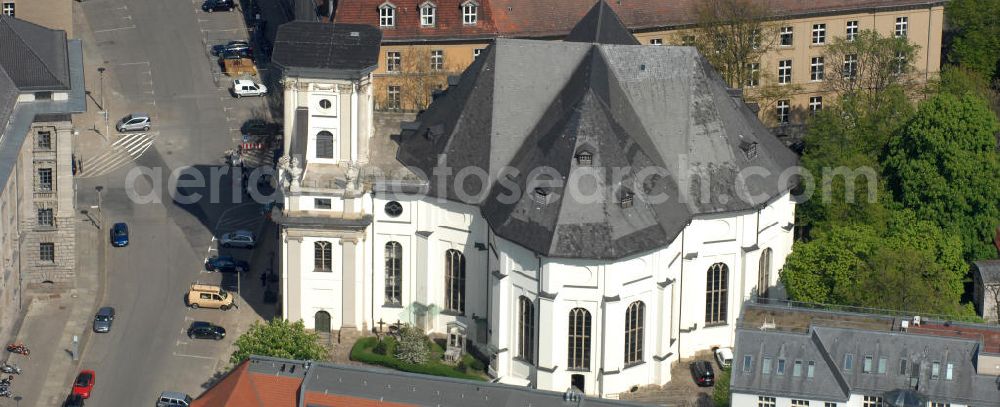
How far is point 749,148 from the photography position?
180000 millimetres

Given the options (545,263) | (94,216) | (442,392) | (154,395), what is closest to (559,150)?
(545,263)

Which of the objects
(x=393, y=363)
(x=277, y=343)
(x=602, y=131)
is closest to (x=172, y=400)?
(x=277, y=343)

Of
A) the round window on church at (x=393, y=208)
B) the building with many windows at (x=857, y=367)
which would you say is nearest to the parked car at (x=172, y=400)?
the round window on church at (x=393, y=208)

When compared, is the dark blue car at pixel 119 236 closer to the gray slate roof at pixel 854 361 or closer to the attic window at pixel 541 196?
the attic window at pixel 541 196

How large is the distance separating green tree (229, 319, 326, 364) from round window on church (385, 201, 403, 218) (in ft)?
39.4

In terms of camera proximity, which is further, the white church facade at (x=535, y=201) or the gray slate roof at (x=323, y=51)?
the gray slate roof at (x=323, y=51)

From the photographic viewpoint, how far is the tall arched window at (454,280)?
594 feet

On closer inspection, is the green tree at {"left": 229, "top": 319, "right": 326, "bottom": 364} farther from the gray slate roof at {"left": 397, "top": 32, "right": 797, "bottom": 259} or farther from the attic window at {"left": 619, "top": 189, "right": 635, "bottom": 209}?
the attic window at {"left": 619, "top": 189, "right": 635, "bottom": 209}

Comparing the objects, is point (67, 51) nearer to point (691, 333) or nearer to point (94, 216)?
point (94, 216)

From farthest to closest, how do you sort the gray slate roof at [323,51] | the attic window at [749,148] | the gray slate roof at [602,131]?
the attic window at [749,148], the gray slate roof at [323,51], the gray slate roof at [602,131]

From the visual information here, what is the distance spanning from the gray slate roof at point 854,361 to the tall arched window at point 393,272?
2943 cm

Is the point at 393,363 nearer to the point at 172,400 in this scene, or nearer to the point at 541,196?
the point at 172,400

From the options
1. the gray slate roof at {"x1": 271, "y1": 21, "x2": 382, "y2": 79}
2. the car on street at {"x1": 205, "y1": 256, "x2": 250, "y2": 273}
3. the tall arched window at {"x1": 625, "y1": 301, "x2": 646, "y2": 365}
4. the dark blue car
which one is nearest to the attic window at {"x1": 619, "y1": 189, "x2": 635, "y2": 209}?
the tall arched window at {"x1": 625, "y1": 301, "x2": 646, "y2": 365}

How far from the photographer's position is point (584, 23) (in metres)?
187
